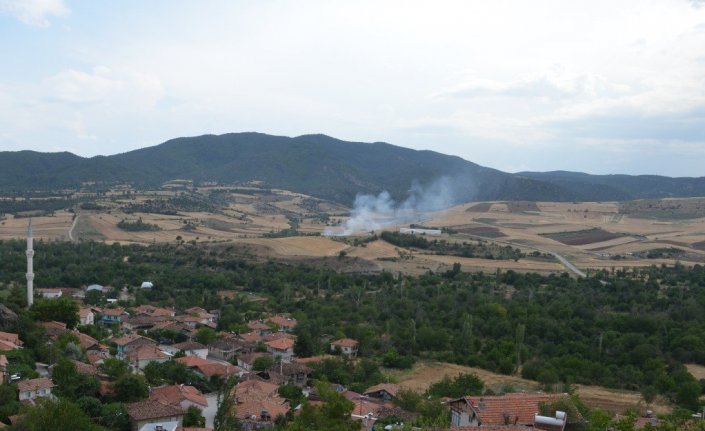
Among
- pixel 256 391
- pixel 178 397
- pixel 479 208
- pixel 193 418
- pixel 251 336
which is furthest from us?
pixel 479 208

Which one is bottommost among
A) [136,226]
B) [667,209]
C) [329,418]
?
[136,226]

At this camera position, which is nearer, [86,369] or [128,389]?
[128,389]

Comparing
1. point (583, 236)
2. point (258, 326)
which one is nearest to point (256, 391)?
point (258, 326)

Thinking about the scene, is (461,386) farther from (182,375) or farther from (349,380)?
(182,375)

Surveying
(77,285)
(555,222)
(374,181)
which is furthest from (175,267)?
(374,181)

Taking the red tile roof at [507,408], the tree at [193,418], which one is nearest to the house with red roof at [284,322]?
the tree at [193,418]

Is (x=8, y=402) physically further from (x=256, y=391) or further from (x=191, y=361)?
(x=191, y=361)

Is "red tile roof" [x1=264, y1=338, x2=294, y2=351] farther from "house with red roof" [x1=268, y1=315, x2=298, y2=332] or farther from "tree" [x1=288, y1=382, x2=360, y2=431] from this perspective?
"tree" [x1=288, y1=382, x2=360, y2=431]

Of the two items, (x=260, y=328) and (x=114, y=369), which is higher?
(x=114, y=369)
